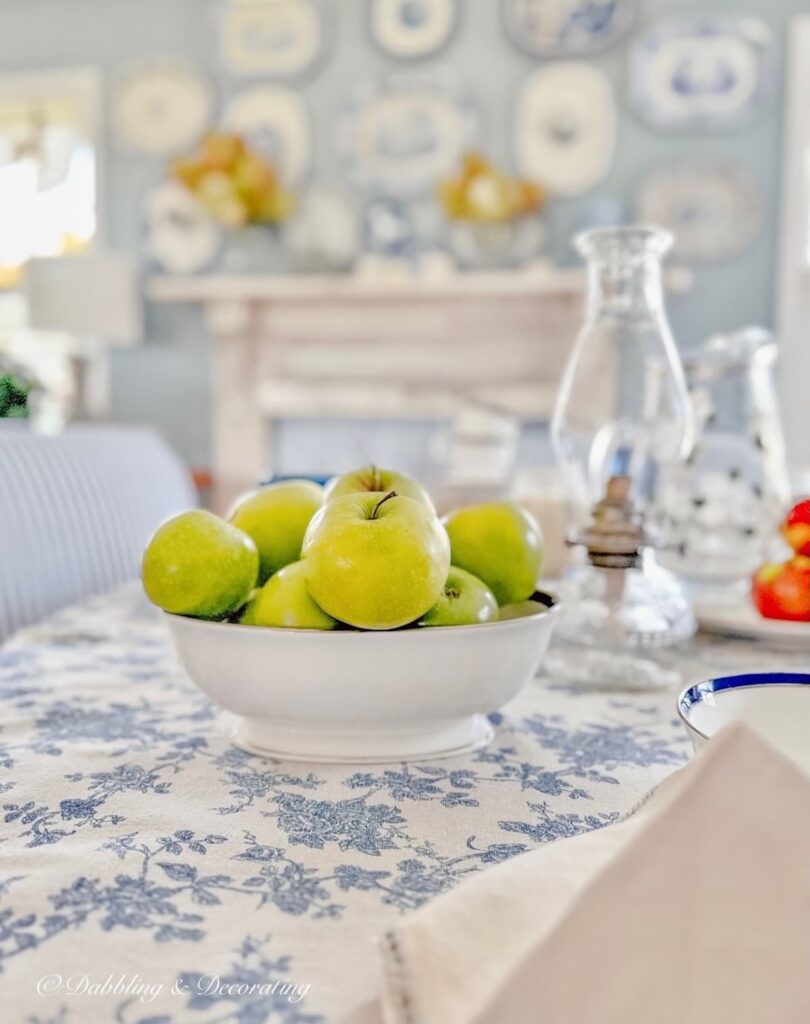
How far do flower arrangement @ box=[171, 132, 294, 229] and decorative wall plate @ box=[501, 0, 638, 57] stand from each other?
3.32 ft

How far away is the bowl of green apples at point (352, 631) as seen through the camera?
518 millimetres

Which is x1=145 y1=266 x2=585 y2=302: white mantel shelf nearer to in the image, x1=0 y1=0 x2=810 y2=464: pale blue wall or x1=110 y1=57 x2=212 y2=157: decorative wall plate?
x1=0 y1=0 x2=810 y2=464: pale blue wall

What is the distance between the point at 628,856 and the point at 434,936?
0.23 ft

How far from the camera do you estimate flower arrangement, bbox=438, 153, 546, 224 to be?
338 cm

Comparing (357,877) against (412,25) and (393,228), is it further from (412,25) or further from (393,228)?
(412,25)

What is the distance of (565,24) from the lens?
11.3ft

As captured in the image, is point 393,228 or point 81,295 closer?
point 81,295

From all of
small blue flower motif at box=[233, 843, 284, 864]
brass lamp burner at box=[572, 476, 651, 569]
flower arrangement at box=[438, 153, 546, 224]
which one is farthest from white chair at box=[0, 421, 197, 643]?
flower arrangement at box=[438, 153, 546, 224]

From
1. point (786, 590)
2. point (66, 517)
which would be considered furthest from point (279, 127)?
point (786, 590)

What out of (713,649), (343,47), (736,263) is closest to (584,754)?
(713,649)

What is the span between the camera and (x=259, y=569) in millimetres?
626

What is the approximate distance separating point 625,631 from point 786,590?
22 centimetres

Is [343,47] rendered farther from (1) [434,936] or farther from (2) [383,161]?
(1) [434,936]

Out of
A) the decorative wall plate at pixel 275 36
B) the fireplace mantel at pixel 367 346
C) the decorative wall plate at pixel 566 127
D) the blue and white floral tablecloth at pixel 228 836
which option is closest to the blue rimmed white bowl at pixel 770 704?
the blue and white floral tablecloth at pixel 228 836
